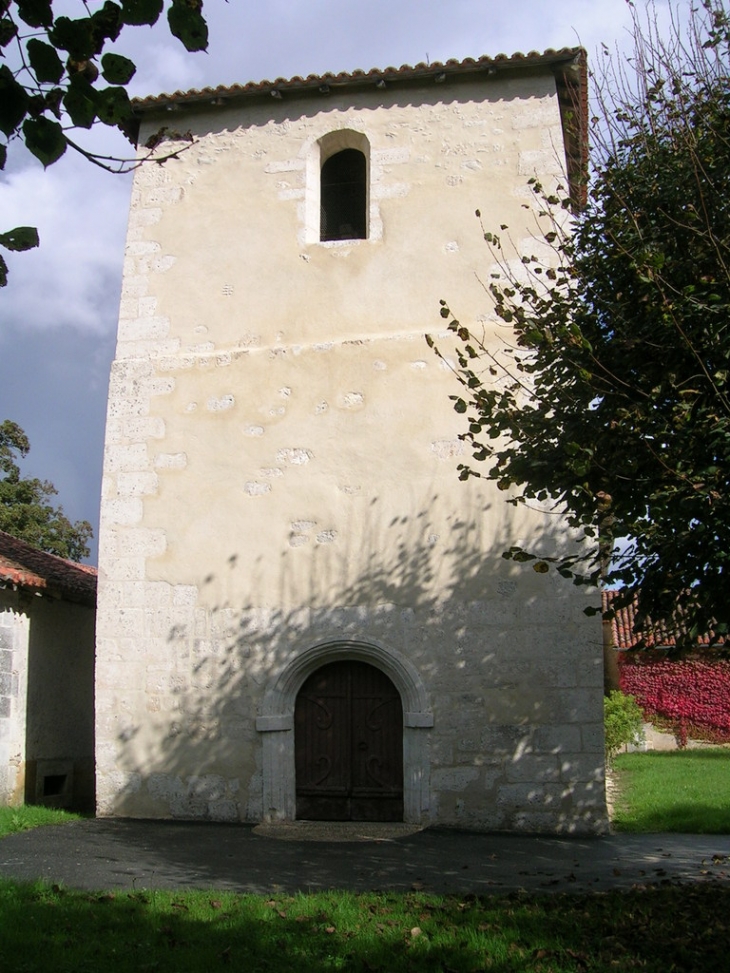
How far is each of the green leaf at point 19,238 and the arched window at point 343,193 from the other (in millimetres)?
7452

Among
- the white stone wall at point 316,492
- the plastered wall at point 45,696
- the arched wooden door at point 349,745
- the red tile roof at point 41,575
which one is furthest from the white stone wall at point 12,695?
the arched wooden door at point 349,745

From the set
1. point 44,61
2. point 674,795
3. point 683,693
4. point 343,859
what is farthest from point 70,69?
point 683,693

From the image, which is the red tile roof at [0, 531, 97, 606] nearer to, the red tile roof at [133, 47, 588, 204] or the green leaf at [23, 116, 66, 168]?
the red tile roof at [133, 47, 588, 204]

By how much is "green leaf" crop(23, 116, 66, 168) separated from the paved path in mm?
4325

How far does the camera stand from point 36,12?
9.83 feet

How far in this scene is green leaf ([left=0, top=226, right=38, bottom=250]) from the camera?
3.02 m

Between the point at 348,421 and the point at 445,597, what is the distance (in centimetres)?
194

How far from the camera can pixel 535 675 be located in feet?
27.3

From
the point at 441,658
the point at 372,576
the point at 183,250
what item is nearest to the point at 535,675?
the point at 441,658

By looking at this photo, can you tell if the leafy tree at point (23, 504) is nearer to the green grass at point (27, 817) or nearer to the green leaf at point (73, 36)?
the green grass at point (27, 817)

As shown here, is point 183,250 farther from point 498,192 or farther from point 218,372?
point 498,192

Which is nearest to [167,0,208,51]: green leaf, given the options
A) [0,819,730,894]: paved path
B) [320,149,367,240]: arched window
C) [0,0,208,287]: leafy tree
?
[0,0,208,287]: leafy tree

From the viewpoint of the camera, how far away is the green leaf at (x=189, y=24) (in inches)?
116

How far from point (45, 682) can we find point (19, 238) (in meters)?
7.98
